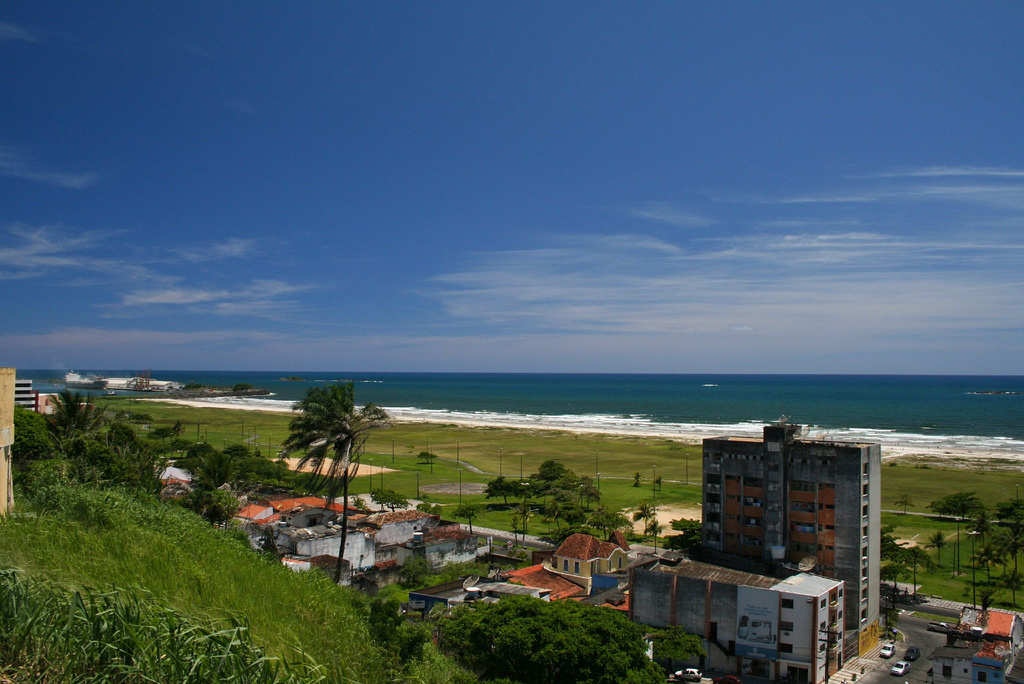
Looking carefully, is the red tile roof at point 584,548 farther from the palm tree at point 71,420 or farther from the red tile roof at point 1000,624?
the palm tree at point 71,420

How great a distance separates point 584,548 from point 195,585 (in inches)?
1165

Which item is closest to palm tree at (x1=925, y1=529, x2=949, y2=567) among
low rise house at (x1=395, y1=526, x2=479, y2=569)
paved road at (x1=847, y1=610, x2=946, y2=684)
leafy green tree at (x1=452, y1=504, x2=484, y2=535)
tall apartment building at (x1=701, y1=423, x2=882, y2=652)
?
paved road at (x1=847, y1=610, x2=946, y2=684)

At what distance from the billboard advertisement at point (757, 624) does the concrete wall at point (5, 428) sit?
2584 cm

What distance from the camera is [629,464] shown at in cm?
8738

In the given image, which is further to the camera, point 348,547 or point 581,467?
point 581,467

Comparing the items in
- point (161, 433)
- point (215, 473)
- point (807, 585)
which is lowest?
point (161, 433)

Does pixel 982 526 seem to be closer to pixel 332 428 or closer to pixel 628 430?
pixel 332 428

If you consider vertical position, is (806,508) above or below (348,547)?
above

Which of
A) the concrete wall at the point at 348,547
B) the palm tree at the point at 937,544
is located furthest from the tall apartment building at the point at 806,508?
Result: the concrete wall at the point at 348,547

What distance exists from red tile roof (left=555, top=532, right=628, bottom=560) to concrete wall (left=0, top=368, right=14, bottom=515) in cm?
2825

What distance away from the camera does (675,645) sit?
26.6 m

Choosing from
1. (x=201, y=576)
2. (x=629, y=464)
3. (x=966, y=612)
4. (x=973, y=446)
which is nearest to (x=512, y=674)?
(x=201, y=576)

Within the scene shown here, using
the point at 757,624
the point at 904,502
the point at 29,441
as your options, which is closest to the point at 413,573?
the point at 757,624

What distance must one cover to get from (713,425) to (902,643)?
3958 inches
